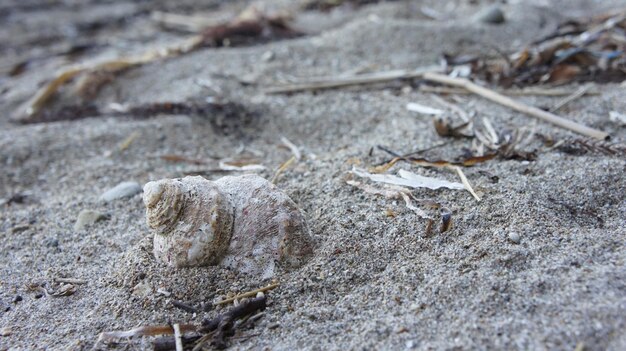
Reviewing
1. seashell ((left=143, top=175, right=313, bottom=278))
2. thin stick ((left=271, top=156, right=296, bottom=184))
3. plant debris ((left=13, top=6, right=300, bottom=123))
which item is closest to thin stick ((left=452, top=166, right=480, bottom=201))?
seashell ((left=143, top=175, right=313, bottom=278))

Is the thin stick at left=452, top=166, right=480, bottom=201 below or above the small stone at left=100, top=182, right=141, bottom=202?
above

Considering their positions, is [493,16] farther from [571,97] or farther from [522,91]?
[571,97]

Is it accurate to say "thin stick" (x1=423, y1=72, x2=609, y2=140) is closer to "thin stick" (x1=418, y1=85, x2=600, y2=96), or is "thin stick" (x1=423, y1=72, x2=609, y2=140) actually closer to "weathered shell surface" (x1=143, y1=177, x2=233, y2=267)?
"thin stick" (x1=418, y1=85, x2=600, y2=96)

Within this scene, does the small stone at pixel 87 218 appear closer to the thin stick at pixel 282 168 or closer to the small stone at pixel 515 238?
the thin stick at pixel 282 168

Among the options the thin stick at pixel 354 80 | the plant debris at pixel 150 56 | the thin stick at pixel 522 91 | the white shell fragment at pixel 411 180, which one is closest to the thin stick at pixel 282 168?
the white shell fragment at pixel 411 180

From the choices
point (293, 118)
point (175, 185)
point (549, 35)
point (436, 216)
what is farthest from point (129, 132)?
point (549, 35)

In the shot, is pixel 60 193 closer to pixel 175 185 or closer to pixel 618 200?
pixel 175 185
